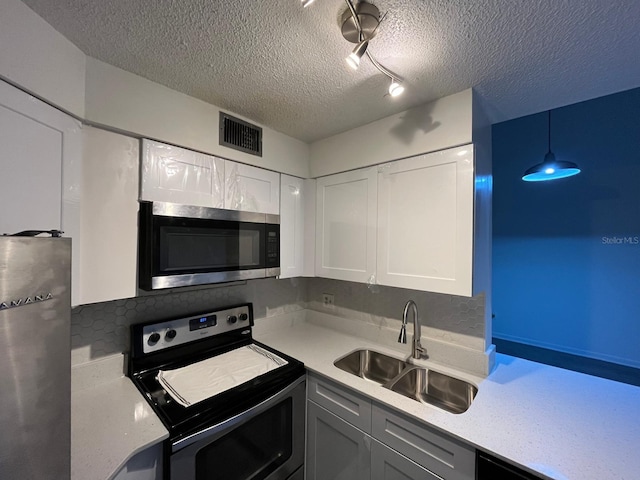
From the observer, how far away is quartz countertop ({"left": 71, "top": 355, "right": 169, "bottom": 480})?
0.83 meters

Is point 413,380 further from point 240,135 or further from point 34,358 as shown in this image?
point 240,135

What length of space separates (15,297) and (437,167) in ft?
4.92

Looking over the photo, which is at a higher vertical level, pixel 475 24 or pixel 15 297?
pixel 475 24

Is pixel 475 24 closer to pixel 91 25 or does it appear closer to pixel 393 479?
pixel 91 25

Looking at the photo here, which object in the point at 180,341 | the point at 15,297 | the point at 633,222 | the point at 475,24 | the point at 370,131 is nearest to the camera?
the point at 15,297

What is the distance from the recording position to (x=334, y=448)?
138 centimetres

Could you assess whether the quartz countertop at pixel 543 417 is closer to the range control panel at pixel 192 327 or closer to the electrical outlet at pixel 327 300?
the range control panel at pixel 192 327

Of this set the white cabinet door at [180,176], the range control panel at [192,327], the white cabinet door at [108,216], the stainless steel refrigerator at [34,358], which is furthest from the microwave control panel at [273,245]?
the stainless steel refrigerator at [34,358]

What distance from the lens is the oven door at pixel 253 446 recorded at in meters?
1.01

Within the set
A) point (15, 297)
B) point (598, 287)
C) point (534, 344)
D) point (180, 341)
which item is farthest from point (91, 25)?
point (534, 344)

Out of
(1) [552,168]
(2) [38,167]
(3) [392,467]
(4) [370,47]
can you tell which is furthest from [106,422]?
(1) [552,168]

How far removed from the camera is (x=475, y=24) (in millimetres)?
856

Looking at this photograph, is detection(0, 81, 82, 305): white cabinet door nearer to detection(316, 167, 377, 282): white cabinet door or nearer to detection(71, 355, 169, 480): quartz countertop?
detection(71, 355, 169, 480): quartz countertop

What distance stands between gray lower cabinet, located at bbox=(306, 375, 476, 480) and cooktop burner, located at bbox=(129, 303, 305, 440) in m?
0.26
